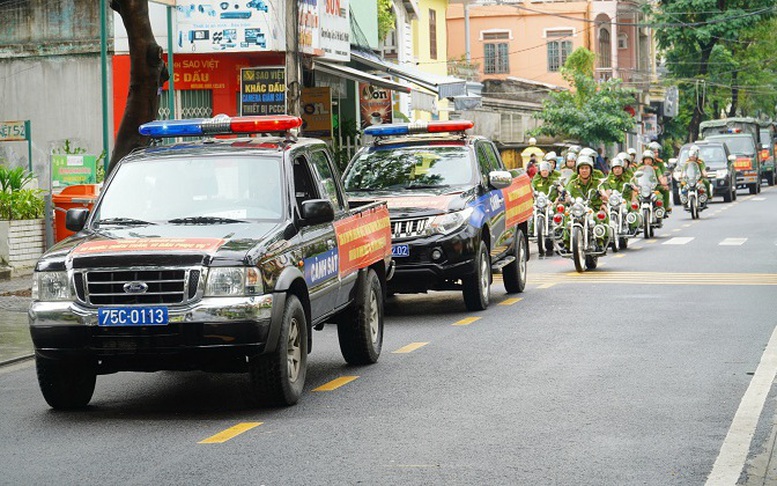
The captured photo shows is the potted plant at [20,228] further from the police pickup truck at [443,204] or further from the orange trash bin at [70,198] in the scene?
the police pickup truck at [443,204]

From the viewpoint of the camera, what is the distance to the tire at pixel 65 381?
32.3ft

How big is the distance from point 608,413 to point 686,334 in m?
4.44

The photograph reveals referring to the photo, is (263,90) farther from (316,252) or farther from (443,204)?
(316,252)

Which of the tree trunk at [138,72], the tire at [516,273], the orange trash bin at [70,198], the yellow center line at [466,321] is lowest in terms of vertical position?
the yellow center line at [466,321]

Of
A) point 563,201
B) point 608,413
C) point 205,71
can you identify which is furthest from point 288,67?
point 608,413

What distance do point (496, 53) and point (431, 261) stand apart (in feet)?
181

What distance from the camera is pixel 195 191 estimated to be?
416 inches

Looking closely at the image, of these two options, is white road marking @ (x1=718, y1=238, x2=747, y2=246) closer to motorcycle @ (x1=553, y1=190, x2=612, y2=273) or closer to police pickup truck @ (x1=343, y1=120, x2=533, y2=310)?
motorcycle @ (x1=553, y1=190, x2=612, y2=273)

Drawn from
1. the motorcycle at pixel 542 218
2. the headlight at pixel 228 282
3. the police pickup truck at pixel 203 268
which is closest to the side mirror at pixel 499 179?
the police pickup truck at pixel 203 268

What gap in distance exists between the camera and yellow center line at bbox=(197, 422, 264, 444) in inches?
344

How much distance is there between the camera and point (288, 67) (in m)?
27.2

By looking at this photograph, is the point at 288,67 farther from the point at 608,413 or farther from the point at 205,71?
the point at 608,413

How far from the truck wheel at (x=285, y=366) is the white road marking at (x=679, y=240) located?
734 inches

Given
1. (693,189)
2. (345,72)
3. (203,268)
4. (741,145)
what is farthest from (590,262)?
(741,145)
